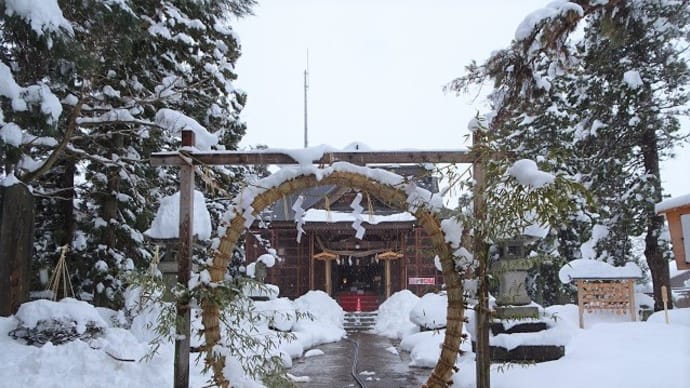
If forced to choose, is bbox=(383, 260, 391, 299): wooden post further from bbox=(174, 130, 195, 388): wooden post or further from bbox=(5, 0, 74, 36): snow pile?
bbox=(5, 0, 74, 36): snow pile

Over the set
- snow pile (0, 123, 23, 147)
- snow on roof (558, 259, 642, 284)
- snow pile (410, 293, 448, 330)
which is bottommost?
snow pile (410, 293, 448, 330)

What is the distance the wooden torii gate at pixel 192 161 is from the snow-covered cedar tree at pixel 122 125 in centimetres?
161

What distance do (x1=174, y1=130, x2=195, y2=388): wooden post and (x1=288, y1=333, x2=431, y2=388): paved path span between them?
390 cm

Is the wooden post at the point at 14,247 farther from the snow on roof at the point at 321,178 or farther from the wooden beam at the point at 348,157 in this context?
the snow on roof at the point at 321,178

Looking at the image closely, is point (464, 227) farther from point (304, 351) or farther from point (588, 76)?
point (588, 76)

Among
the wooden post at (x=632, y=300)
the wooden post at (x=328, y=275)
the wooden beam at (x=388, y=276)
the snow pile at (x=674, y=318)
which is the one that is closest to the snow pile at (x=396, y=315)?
the wooden beam at (x=388, y=276)

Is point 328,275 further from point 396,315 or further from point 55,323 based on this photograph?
point 55,323

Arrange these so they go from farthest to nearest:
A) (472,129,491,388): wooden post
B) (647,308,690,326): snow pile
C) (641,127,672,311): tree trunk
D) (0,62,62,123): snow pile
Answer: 1. (641,127,672,311): tree trunk
2. (647,308,690,326): snow pile
3. (0,62,62,123): snow pile
4. (472,129,491,388): wooden post

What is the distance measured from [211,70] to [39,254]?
18.6ft

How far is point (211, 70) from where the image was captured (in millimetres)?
12398

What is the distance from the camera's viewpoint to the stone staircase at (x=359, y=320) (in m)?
21.8

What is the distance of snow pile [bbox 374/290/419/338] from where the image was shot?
1908 centimetres

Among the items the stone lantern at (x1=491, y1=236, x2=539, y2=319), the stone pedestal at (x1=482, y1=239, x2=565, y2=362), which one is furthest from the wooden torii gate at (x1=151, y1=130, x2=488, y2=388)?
the stone lantern at (x1=491, y1=236, x2=539, y2=319)

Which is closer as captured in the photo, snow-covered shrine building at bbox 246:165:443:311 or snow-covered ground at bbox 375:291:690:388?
snow-covered ground at bbox 375:291:690:388
